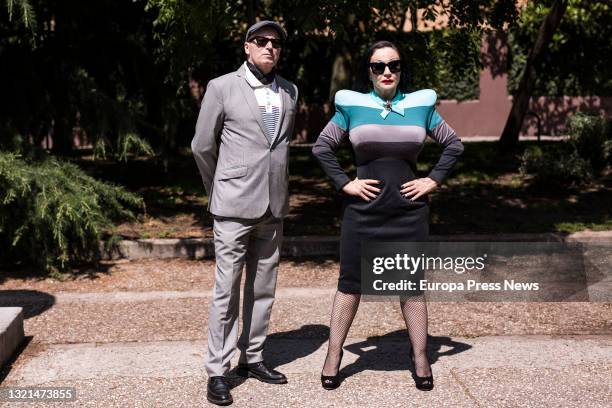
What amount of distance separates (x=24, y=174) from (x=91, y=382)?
314 centimetres

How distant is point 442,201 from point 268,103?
6466 mm

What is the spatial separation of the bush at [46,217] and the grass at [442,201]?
0.91 meters

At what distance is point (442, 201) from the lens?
1059cm

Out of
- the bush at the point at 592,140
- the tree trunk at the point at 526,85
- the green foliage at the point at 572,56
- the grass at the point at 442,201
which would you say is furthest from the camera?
the green foliage at the point at 572,56

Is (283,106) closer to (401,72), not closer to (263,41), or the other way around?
(263,41)

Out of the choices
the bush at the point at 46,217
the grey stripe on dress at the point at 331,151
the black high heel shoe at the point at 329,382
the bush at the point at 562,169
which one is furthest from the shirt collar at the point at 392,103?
the bush at the point at 562,169

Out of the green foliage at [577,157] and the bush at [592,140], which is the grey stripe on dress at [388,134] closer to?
the green foliage at [577,157]

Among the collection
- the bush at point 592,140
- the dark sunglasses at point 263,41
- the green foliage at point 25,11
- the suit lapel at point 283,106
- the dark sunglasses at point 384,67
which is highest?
the green foliage at point 25,11

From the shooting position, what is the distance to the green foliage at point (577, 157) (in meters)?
11.3

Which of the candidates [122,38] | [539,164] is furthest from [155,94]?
[539,164]

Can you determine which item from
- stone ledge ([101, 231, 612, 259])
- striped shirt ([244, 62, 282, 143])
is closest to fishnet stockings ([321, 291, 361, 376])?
striped shirt ([244, 62, 282, 143])

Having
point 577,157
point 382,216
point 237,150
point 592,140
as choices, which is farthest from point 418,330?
point 592,140

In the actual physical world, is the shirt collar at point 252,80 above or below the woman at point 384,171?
above

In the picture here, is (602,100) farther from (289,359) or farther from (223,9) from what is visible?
(289,359)
